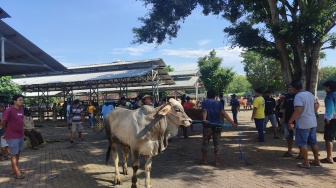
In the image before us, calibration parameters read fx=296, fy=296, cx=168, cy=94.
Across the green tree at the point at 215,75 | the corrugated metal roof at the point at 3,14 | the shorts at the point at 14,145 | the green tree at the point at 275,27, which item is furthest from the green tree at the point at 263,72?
the shorts at the point at 14,145

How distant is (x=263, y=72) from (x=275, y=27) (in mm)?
30927

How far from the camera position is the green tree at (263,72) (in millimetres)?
36375

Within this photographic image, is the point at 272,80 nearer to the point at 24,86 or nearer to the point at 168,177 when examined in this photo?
the point at 24,86

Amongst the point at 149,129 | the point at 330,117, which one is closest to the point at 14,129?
the point at 149,129

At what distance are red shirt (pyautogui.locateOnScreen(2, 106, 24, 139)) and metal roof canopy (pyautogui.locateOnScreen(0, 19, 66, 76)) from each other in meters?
5.05

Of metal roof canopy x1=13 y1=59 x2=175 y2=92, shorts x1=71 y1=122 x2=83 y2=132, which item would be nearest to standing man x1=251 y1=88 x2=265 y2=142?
shorts x1=71 y1=122 x2=83 y2=132

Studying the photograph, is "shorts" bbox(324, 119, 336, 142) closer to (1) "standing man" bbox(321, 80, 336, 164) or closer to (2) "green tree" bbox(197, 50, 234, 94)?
(1) "standing man" bbox(321, 80, 336, 164)

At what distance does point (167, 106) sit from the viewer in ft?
17.8

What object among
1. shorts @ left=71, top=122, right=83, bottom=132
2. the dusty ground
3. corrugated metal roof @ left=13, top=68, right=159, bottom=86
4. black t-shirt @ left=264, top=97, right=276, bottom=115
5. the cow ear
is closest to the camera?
the cow ear

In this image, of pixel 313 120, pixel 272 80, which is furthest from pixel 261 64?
pixel 313 120

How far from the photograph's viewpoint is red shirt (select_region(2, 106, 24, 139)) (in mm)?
6438

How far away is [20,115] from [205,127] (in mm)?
4289

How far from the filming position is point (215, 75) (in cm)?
4444

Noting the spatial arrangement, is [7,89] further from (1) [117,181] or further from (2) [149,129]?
(2) [149,129]
